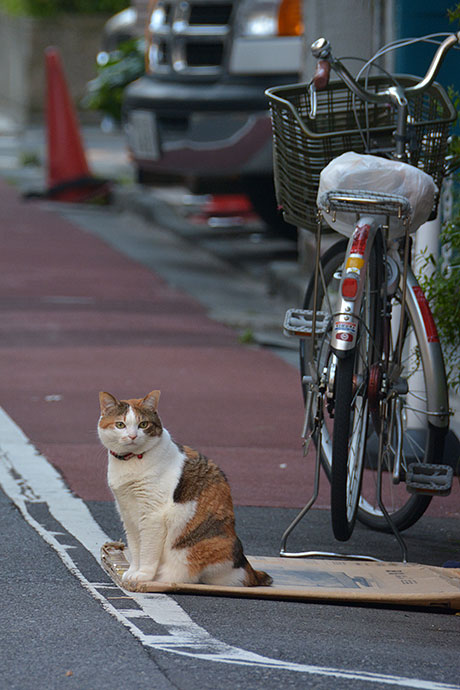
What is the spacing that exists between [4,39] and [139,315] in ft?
66.8

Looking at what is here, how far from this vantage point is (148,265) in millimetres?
10930

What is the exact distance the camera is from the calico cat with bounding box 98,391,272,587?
11.9ft

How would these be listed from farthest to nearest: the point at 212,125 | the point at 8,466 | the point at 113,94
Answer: the point at 113,94 → the point at 212,125 → the point at 8,466

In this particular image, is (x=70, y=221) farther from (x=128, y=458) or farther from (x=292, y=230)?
(x=128, y=458)

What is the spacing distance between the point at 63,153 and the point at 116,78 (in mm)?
1616

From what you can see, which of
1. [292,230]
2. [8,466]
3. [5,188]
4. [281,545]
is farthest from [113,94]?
[281,545]

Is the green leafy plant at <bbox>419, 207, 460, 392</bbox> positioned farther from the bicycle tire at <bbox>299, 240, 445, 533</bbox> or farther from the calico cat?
the calico cat

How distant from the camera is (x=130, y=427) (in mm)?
3680

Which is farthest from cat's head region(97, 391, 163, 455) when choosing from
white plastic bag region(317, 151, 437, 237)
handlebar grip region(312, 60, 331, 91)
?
handlebar grip region(312, 60, 331, 91)

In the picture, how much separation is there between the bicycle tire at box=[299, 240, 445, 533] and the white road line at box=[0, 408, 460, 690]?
0.87 metres

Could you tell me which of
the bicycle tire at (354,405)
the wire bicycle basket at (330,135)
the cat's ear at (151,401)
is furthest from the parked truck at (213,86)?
the cat's ear at (151,401)

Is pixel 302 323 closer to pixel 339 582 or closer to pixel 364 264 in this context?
pixel 364 264

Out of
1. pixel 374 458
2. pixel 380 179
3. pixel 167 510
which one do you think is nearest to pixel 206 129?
pixel 374 458

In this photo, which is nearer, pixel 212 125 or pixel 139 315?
pixel 139 315
